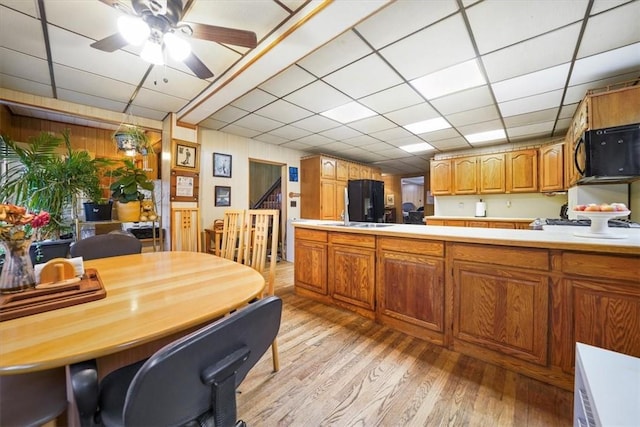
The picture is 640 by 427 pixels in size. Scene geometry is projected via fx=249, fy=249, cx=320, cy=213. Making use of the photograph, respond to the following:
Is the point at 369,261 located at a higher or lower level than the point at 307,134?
lower

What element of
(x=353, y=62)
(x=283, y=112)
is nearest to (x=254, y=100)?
(x=283, y=112)

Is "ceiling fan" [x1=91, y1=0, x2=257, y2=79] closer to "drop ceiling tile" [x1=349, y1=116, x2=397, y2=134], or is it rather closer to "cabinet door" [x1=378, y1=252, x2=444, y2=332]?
"cabinet door" [x1=378, y1=252, x2=444, y2=332]

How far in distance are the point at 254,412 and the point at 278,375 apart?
1.01 ft

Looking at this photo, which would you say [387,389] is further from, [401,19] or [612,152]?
[612,152]

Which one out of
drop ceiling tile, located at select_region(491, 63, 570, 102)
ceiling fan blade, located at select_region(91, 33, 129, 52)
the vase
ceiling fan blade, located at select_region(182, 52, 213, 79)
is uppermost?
drop ceiling tile, located at select_region(491, 63, 570, 102)

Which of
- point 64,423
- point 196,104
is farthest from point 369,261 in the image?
point 196,104

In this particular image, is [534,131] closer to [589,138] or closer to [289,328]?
[589,138]

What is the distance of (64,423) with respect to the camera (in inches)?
38.2

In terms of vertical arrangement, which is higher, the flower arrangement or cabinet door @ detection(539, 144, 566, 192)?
cabinet door @ detection(539, 144, 566, 192)

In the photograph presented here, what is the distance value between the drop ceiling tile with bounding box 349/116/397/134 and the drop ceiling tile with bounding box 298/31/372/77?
57.2 inches

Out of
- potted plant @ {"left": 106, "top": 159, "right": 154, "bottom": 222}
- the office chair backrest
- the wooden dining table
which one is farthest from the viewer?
potted plant @ {"left": 106, "top": 159, "right": 154, "bottom": 222}

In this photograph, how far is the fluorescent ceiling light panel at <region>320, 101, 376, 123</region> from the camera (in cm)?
328

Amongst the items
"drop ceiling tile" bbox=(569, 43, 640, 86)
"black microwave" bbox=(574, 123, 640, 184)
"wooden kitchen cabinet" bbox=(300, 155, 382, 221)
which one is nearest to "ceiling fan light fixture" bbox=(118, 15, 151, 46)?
"drop ceiling tile" bbox=(569, 43, 640, 86)

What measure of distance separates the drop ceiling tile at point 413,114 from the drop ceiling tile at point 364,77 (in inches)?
29.3
